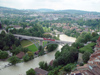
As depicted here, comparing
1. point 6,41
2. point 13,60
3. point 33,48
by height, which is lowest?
point 33,48

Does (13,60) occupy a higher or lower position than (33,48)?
higher

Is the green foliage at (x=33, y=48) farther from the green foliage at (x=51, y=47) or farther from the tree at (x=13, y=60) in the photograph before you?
the tree at (x=13, y=60)

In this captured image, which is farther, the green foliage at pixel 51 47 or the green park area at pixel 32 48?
the green park area at pixel 32 48

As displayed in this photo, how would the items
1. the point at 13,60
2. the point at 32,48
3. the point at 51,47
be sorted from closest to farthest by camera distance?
the point at 13,60
the point at 51,47
the point at 32,48

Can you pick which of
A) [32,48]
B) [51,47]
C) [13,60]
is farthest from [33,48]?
[13,60]

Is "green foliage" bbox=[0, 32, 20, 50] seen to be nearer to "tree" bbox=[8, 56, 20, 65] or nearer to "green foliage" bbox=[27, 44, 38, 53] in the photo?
"green foliage" bbox=[27, 44, 38, 53]

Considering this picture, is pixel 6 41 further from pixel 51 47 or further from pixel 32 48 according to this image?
pixel 51 47

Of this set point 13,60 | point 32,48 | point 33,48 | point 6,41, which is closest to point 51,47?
point 33,48

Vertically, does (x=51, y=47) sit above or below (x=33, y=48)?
above

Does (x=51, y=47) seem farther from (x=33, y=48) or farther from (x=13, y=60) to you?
(x=13, y=60)

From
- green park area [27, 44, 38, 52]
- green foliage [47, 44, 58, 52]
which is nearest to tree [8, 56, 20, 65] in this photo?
green park area [27, 44, 38, 52]

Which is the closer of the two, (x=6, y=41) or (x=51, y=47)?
(x=51, y=47)

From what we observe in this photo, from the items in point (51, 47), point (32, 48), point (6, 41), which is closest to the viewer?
point (51, 47)

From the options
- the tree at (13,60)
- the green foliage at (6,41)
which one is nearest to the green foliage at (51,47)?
the green foliage at (6,41)
